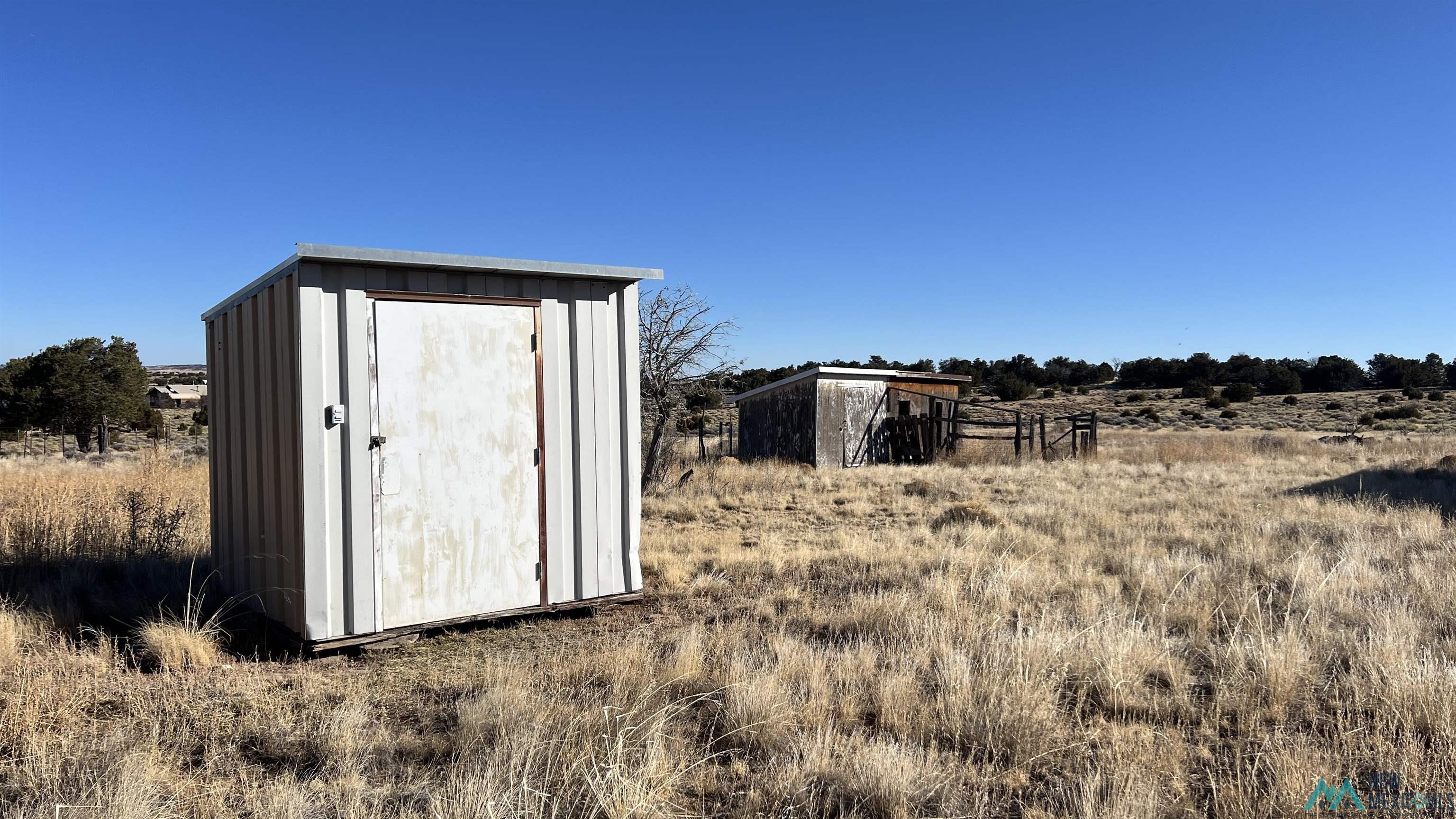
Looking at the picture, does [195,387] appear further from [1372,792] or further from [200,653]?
[1372,792]

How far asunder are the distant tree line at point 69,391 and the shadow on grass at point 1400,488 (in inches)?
1230

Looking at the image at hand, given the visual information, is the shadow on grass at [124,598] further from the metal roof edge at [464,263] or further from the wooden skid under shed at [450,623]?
the metal roof edge at [464,263]

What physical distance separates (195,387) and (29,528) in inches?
2158

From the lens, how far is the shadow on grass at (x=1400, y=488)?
11.0m

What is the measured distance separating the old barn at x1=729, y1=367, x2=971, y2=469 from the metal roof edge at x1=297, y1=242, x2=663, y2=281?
43.1 feet

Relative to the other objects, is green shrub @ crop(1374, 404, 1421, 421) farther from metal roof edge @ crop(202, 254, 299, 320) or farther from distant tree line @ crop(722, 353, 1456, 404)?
metal roof edge @ crop(202, 254, 299, 320)

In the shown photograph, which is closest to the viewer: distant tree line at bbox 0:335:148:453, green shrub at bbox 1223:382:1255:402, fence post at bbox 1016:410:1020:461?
fence post at bbox 1016:410:1020:461

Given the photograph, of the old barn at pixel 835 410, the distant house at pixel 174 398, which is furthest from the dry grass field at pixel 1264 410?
the distant house at pixel 174 398

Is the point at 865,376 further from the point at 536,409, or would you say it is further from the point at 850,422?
the point at 536,409

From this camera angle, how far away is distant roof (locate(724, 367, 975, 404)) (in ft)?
63.3

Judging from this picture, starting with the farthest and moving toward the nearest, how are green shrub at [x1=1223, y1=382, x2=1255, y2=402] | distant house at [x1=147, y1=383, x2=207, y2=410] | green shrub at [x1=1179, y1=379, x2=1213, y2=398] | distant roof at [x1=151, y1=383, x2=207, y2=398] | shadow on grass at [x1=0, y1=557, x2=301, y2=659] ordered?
1. distant roof at [x1=151, y1=383, x2=207, y2=398]
2. green shrub at [x1=1179, y1=379, x2=1213, y2=398]
3. distant house at [x1=147, y1=383, x2=207, y2=410]
4. green shrub at [x1=1223, y1=382, x2=1255, y2=402]
5. shadow on grass at [x1=0, y1=557, x2=301, y2=659]

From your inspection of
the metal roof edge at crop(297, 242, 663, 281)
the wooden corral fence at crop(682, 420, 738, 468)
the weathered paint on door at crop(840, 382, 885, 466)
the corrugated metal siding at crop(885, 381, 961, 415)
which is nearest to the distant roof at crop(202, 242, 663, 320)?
the metal roof edge at crop(297, 242, 663, 281)

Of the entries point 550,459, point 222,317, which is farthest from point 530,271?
point 222,317

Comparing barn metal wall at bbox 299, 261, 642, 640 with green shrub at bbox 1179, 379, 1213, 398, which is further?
green shrub at bbox 1179, 379, 1213, 398
